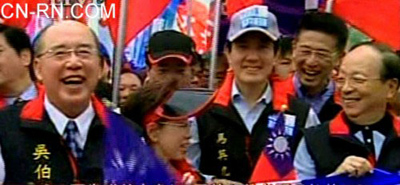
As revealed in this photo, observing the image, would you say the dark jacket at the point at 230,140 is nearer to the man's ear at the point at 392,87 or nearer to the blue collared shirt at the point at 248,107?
the blue collared shirt at the point at 248,107

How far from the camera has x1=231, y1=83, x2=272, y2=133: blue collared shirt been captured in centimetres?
322

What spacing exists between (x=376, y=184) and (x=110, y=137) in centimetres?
81

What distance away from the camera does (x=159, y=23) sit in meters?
4.00

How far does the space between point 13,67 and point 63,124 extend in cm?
70

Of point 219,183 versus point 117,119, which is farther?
point 219,183

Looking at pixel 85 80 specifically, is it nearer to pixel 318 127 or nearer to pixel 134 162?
pixel 134 162

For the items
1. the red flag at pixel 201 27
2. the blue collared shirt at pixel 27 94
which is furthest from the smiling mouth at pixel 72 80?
the red flag at pixel 201 27

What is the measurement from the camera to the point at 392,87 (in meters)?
3.17

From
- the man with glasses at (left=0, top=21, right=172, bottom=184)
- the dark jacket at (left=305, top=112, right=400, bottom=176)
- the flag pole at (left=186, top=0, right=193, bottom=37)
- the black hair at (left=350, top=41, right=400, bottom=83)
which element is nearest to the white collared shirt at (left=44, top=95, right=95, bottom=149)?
the man with glasses at (left=0, top=21, right=172, bottom=184)

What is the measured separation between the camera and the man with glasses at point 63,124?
9.12 feet

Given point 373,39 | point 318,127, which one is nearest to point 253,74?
point 318,127

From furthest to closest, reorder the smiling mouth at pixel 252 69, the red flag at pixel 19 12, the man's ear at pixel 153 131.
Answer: the red flag at pixel 19 12
the smiling mouth at pixel 252 69
the man's ear at pixel 153 131

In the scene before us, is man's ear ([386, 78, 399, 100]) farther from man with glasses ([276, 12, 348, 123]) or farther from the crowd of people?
man with glasses ([276, 12, 348, 123])

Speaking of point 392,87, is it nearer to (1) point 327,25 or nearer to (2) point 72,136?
(1) point 327,25
